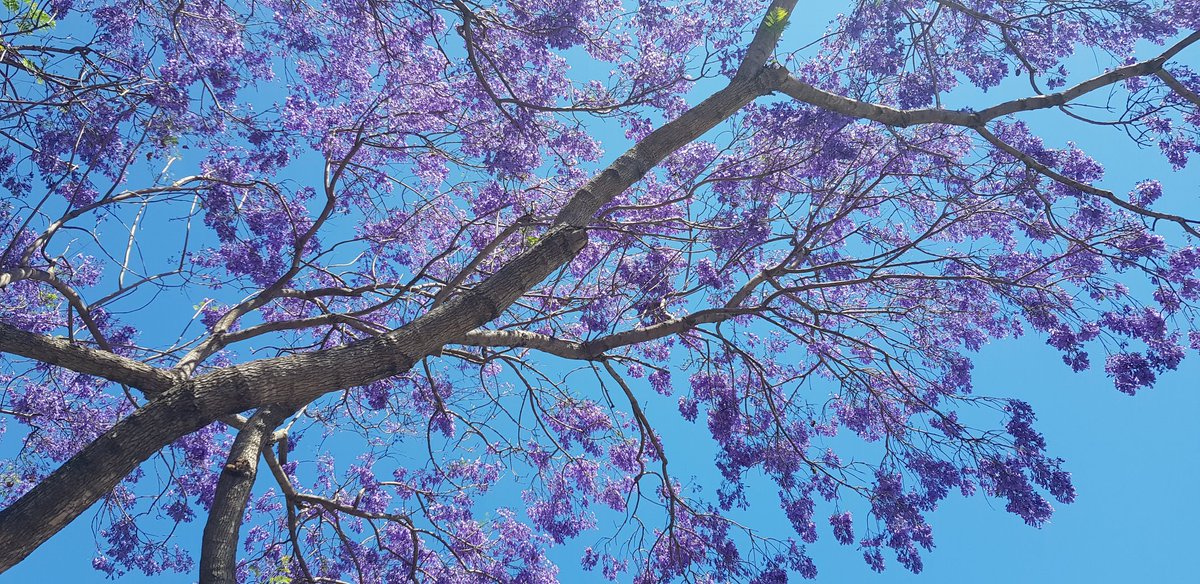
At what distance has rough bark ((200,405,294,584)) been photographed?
11.2 ft

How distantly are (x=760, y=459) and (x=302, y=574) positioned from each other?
3.45 meters

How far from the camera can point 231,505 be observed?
3.62 m

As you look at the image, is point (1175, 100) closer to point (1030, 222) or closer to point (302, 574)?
point (1030, 222)

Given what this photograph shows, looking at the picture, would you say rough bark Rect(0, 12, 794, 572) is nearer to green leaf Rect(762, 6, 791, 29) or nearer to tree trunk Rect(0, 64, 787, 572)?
tree trunk Rect(0, 64, 787, 572)

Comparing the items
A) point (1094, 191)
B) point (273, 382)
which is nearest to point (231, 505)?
point (273, 382)

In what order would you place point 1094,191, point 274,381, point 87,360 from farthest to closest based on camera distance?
point 1094,191 → point 87,360 → point 274,381

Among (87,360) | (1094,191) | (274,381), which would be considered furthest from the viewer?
(1094,191)

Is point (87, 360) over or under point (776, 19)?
under

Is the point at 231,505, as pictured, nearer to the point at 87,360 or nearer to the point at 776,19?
the point at 87,360

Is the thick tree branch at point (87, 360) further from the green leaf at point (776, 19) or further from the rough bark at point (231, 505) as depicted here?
the green leaf at point (776, 19)

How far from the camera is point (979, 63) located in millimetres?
6535

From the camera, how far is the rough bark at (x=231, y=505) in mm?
3410

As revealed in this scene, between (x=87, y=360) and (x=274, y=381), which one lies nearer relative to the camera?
(x=274, y=381)

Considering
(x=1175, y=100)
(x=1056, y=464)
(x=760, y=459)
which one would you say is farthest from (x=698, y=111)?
(x=1175, y=100)
